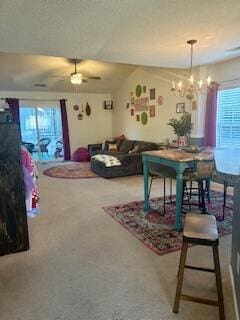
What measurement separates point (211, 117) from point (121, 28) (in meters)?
2.83

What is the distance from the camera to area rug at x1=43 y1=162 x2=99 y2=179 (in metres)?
6.09

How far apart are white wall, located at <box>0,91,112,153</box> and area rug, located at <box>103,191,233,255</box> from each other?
523 centimetres

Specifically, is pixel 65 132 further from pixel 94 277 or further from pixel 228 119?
pixel 94 277

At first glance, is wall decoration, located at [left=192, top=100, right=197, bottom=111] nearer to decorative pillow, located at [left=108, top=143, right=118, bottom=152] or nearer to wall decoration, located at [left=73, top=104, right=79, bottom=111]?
decorative pillow, located at [left=108, top=143, right=118, bottom=152]

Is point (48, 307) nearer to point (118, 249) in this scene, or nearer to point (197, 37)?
point (118, 249)

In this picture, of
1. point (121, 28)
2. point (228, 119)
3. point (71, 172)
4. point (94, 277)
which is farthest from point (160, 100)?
point (94, 277)

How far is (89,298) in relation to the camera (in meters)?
1.88

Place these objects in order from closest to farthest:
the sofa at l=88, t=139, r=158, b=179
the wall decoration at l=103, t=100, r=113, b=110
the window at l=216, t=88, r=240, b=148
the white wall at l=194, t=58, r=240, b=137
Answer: the white wall at l=194, t=58, r=240, b=137, the window at l=216, t=88, r=240, b=148, the sofa at l=88, t=139, r=158, b=179, the wall decoration at l=103, t=100, r=113, b=110

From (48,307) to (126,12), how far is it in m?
2.65

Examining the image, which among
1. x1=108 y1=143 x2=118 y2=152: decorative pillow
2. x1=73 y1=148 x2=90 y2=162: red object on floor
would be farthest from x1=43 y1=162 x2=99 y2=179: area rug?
x1=108 y1=143 x2=118 y2=152: decorative pillow

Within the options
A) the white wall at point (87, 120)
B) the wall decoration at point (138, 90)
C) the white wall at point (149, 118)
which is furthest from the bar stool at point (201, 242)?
the white wall at point (87, 120)

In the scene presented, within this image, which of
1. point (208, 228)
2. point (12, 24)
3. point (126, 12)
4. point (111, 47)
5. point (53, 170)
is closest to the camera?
point (208, 228)

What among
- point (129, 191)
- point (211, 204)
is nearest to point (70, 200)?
point (129, 191)

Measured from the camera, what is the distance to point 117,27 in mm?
2766
